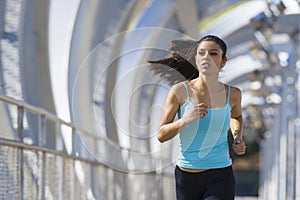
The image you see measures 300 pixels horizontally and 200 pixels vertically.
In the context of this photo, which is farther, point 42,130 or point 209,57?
point 42,130

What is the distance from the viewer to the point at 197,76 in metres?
5.71

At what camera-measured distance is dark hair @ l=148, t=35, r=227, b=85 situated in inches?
223

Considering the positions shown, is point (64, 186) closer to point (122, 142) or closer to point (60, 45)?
point (60, 45)

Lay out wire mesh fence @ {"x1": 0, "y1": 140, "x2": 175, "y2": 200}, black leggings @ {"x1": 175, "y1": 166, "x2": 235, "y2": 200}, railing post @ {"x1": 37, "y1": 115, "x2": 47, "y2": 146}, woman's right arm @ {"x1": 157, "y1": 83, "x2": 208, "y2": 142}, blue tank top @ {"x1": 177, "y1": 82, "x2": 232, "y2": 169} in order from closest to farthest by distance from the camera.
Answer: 1. woman's right arm @ {"x1": 157, "y1": 83, "x2": 208, "y2": 142}
2. blue tank top @ {"x1": 177, "y1": 82, "x2": 232, "y2": 169}
3. black leggings @ {"x1": 175, "y1": 166, "x2": 235, "y2": 200}
4. wire mesh fence @ {"x1": 0, "y1": 140, "x2": 175, "y2": 200}
5. railing post @ {"x1": 37, "y1": 115, "x2": 47, "y2": 146}

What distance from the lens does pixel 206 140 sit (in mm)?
5309

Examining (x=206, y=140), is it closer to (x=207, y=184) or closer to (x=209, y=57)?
(x=207, y=184)

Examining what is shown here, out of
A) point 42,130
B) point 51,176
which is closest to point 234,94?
point 42,130

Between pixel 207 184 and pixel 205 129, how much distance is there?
339mm

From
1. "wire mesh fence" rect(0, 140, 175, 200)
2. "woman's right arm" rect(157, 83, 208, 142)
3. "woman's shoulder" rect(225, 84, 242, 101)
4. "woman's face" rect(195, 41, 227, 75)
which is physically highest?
"woman's face" rect(195, 41, 227, 75)

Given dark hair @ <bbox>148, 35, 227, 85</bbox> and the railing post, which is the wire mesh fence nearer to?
the railing post

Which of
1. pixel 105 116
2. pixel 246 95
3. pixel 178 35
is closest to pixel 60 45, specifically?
pixel 105 116

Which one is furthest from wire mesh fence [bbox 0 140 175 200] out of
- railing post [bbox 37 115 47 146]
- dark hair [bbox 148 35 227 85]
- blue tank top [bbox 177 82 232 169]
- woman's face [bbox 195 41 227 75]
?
woman's face [bbox 195 41 227 75]

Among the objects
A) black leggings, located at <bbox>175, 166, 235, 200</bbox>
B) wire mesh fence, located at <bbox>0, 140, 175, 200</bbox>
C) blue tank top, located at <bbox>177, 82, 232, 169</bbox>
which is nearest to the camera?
blue tank top, located at <bbox>177, 82, 232, 169</bbox>

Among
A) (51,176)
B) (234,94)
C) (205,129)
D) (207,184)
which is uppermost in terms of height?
(234,94)
